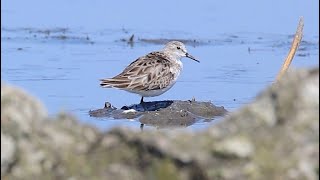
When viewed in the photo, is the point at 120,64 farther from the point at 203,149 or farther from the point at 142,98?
the point at 203,149

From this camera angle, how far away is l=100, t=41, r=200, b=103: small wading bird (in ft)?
36.7

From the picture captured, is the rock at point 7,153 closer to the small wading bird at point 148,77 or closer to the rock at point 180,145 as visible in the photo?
the rock at point 180,145

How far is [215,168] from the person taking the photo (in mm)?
3256

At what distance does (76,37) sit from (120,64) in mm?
2589

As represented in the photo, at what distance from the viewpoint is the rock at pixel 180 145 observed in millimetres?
3262

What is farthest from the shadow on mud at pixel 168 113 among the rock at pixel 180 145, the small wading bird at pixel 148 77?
the rock at pixel 180 145

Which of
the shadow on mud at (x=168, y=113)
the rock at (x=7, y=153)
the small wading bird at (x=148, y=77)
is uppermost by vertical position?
the rock at (x=7, y=153)

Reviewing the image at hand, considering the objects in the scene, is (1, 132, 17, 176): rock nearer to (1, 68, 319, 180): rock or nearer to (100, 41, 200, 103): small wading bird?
(1, 68, 319, 180): rock

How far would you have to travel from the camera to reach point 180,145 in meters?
3.31

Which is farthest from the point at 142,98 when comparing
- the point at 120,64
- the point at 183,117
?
the point at 120,64

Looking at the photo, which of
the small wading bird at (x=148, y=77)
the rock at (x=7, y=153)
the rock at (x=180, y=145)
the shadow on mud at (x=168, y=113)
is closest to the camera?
the rock at (x=180, y=145)

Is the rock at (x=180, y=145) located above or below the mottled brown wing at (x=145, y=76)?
above

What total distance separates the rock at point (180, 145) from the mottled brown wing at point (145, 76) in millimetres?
7662

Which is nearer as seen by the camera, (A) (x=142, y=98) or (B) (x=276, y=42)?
(A) (x=142, y=98)
